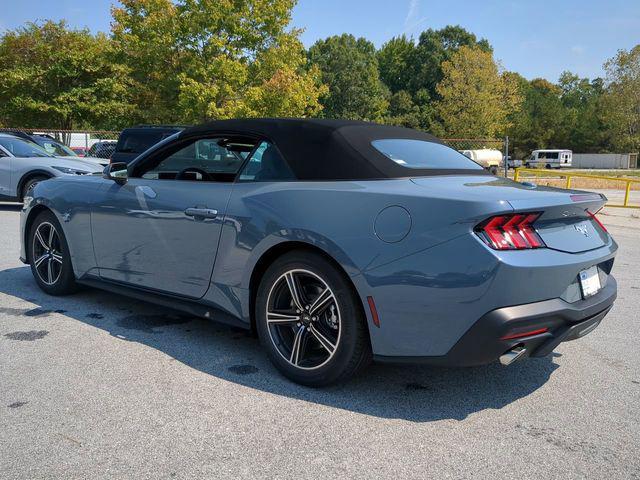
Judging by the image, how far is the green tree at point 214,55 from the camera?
23.6m

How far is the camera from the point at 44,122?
103 ft

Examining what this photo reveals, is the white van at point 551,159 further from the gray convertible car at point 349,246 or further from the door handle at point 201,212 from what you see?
the door handle at point 201,212

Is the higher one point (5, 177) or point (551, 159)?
point (5, 177)

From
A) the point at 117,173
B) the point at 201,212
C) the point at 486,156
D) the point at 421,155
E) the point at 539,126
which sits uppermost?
the point at 539,126

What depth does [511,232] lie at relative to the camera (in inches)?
110

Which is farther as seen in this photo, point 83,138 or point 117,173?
point 83,138

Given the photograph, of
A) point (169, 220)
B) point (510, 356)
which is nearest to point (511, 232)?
point (510, 356)

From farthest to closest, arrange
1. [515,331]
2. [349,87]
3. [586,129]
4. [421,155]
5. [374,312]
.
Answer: [586,129] < [349,87] < [421,155] < [374,312] < [515,331]

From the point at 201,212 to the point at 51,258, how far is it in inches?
83.3

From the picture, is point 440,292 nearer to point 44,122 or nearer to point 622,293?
point 622,293

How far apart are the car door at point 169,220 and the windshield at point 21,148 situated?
29.8 ft

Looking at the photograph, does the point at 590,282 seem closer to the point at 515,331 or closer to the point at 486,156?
the point at 515,331

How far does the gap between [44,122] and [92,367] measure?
104 ft

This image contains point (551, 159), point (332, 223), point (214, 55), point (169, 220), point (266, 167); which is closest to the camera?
point (332, 223)
